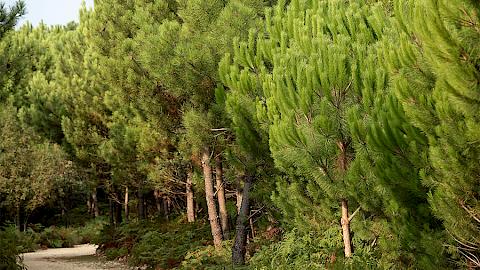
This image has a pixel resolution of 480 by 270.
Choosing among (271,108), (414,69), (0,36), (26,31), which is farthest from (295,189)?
(26,31)

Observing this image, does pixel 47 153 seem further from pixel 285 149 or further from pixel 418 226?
pixel 418 226

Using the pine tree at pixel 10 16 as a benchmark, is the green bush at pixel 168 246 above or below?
below

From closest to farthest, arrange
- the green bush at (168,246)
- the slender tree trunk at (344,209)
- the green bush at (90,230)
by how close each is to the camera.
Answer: the slender tree trunk at (344,209), the green bush at (168,246), the green bush at (90,230)

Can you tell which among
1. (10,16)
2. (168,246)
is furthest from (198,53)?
(168,246)

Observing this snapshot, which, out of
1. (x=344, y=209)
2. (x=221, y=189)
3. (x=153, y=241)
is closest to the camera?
(x=344, y=209)

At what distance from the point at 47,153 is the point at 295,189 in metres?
19.0

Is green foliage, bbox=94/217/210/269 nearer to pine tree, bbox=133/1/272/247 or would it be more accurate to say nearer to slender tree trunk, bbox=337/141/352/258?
pine tree, bbox=133/1/272/247

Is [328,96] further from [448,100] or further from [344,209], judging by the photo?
[448,100]

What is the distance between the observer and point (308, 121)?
22.1 ft

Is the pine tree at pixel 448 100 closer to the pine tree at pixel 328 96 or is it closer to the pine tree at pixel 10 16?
the pine tree at pixel 328 96

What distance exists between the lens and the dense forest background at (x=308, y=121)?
15.1 feet

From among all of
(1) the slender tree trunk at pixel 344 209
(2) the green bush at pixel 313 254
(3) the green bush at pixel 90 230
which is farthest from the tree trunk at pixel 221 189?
(3) the green bush at pixel 90 230

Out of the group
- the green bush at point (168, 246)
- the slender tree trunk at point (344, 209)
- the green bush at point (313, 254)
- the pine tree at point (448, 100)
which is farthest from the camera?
the green bush at point (168, 246)

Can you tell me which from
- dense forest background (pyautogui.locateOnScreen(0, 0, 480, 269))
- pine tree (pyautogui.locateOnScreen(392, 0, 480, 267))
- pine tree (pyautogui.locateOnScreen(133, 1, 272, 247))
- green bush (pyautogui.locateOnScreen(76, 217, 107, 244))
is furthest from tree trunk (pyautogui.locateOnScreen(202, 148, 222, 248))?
green bush (pyautogui.locateOnScreen(76, 217, 107, 244))
